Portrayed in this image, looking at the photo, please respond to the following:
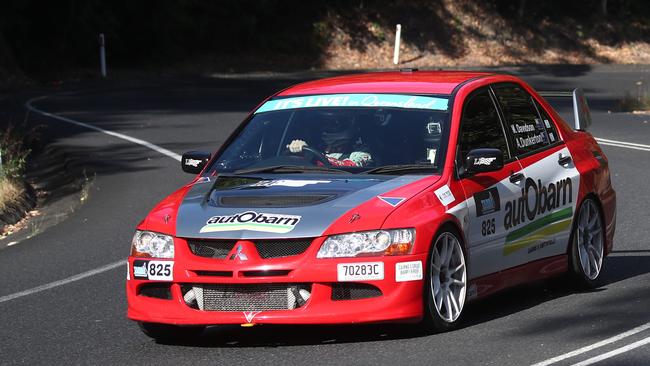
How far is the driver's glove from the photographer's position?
8.55 metres

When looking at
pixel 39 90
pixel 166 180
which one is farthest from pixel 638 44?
pixel 166 180

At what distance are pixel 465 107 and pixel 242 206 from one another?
5.66 ft

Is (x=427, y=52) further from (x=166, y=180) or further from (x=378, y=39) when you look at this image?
(x=166, y=180)

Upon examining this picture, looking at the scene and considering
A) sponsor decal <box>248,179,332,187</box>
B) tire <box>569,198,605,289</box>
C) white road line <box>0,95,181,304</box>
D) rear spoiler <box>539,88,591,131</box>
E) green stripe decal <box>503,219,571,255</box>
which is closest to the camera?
sponsor decal <box>248,179,332,187</box>

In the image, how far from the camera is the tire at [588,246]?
9180mm

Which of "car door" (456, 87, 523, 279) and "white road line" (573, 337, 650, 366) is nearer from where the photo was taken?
"white road line" (573, 337, 650, 366)

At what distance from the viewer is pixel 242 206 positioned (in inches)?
298

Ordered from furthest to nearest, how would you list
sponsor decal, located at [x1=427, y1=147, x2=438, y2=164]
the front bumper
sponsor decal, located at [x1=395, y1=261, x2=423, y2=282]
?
sponsor decal, located at [x1=427, y1=147, x2=438, y2=164], sponsor decal, located at [x1=395, y1=261, x2=423, y2=282], the front bumper

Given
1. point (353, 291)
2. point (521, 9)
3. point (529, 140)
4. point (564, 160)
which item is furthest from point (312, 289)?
point (521, 9)

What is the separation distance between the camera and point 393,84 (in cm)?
890

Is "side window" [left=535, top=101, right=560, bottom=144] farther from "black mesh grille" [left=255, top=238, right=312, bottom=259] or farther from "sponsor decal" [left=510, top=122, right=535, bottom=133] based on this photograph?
"black mesh grille" [left=255, top=238, right=312, bottom=259]

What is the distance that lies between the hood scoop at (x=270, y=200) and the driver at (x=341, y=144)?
75 centimetres

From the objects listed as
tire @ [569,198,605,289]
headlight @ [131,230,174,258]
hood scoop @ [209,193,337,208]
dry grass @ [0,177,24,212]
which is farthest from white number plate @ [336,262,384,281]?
dry grass @ [0,177,24,212]

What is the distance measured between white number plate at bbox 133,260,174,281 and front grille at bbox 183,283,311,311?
0.17m
